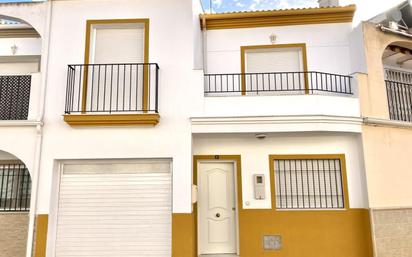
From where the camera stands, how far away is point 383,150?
8.05 metres

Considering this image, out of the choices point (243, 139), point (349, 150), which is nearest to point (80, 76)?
point (243, 139)

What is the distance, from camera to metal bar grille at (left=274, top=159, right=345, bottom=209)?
323 inches

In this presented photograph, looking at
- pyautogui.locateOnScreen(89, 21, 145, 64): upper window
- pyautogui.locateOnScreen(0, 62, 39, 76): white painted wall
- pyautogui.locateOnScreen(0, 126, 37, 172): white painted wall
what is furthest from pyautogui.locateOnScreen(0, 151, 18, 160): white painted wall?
pyautogui.locateOnScreen(89, 21, 145, 64): upper window

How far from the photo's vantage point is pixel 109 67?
7.86 m

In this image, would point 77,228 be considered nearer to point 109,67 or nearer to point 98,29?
point 109,67

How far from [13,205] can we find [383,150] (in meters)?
10.5

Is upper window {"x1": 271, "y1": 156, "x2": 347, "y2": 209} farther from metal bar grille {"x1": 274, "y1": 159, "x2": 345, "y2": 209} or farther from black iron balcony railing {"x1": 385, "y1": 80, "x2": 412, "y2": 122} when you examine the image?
black iron balcony railing {"x1": 385, "y1": 80, "x2": 412, "y2": 122}

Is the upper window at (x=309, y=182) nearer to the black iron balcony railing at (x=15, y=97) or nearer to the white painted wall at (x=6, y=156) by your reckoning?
the black iron balcony railing at (x=15, y=97)

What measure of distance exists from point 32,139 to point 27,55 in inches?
149

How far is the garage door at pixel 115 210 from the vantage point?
7285 millimetres

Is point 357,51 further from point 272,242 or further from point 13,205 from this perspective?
point 13,205

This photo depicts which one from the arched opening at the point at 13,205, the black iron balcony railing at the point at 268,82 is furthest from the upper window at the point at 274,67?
the arched opening at the point at 13,205

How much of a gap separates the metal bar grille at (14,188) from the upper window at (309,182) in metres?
7.21

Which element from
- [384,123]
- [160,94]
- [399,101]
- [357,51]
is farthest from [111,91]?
[399,101]
